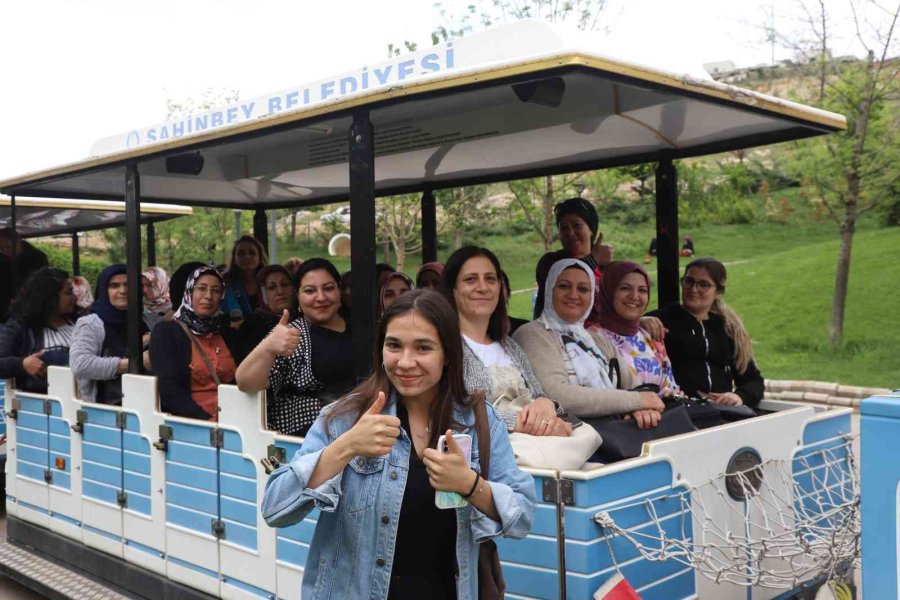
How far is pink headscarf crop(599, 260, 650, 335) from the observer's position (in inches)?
164

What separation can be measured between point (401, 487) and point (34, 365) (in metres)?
4.22

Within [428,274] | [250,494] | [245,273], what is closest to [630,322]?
[428,274]

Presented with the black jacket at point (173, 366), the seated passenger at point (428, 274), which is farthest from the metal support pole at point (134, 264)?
the seated passenger at point (428, 274)

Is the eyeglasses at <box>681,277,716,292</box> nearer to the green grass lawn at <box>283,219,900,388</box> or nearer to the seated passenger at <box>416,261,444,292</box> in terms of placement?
the seated passenger at <box>416,261,444,292</box>

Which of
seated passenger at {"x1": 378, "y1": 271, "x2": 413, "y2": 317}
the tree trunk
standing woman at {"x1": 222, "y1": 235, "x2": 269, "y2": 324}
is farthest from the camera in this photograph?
the tree trunk

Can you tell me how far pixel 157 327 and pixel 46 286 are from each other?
69.5 inches

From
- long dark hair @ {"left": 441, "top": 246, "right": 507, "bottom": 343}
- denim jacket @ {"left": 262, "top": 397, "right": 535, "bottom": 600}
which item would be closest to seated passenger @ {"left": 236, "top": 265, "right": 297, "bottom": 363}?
long dark hair @ {"left": 441, "top": 246, "right": 507, "bottom": 343}

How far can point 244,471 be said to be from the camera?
155 inches

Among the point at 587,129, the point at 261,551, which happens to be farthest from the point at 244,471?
the point at 587,129

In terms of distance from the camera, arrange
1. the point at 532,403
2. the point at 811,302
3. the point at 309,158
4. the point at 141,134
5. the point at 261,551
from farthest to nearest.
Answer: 1. the point at 811,302
2. the point at 309,158
3. the point at 141,134
4. the point at 261,551
5. the point at 532,403

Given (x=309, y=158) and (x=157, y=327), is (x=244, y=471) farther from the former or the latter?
(x=309, y=158)

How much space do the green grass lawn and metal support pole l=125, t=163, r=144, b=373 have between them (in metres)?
11.2

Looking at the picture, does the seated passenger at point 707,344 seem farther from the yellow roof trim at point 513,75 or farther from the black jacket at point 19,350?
the black jacket at point 19,350

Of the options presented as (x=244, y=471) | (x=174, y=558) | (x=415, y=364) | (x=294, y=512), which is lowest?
(x=174, y=558)
